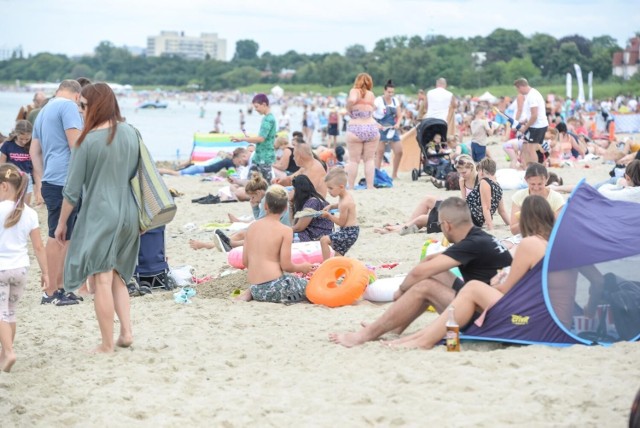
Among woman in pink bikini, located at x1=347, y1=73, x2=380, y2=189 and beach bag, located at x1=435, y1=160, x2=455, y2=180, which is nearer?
woman in pink bikini, located at x1=347, y1=73, x2=380, y2=189

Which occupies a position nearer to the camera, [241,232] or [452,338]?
[452,338]

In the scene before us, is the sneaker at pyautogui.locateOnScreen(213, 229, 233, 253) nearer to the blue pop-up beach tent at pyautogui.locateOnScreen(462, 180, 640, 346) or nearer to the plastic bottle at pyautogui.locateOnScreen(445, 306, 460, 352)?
the blue pop-up beach tent at pyautogui.locateOnScreen(462, 180, 640, 346)

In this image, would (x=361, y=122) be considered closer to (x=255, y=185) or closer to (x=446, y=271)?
(x=255, y=185)

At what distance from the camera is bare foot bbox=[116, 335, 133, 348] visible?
5.68 metres

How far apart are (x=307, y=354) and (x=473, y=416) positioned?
162 centimetres

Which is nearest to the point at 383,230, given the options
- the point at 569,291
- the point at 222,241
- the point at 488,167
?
the point at 488,167

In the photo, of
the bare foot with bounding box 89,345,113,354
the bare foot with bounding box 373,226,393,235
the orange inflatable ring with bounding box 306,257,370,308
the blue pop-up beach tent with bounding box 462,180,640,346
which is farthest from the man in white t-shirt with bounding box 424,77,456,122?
the bare foot with bounding box 89,345,113,354

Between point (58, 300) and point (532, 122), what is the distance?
301 inches

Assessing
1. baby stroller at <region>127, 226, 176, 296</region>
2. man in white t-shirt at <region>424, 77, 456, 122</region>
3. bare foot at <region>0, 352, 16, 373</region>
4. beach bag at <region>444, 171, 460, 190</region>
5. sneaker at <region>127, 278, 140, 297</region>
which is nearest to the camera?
bare foot at <region>0, 352, 16, 373</region>

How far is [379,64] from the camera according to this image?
10506cm

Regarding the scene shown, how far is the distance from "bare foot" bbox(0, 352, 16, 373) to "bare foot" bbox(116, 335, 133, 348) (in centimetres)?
65

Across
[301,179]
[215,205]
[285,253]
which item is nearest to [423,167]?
[215,205]

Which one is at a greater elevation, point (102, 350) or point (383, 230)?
point (383, 230)

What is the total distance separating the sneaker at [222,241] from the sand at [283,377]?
238 centimetres
